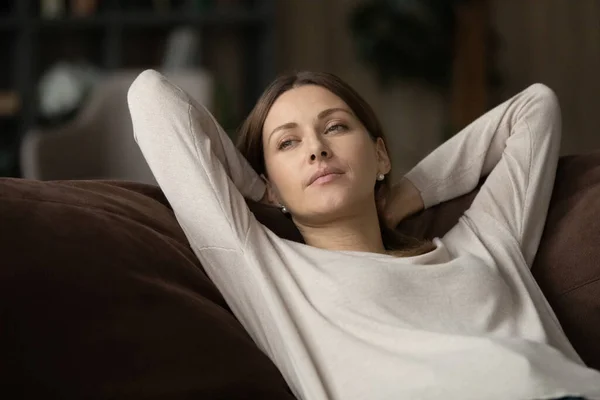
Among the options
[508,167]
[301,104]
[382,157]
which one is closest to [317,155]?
[301,104]

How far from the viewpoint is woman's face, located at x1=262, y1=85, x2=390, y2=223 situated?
56.3 inches

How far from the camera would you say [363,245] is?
1492 mm

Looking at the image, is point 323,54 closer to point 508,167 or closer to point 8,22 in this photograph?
point 8,22

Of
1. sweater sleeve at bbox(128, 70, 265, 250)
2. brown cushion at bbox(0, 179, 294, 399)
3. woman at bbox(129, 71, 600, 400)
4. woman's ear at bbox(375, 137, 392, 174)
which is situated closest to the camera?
brown cushion at bbox(0, 179, 294, 399)

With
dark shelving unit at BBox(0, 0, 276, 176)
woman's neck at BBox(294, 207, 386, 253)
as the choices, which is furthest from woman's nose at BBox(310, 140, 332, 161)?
dark shelving unit at BBox(0, 0, 276, 176)

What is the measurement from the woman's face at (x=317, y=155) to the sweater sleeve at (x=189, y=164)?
0.10m

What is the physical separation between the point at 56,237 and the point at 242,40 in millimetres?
3384

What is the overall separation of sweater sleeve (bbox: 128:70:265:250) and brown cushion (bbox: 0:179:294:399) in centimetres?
9

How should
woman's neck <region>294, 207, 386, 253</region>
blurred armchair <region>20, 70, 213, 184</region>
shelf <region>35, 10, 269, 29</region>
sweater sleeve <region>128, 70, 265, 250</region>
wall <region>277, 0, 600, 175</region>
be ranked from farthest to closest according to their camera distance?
wall <region>277, 0, 600, 175</region>, shelf <region>35, 10, 269, 29</region>, blurred armchair <region>20, 70, 213, 184</region>, woman's neck <region>294, 207, 386, 253</region>, sweater sleeve <region>128, 70, 265, 250</region>

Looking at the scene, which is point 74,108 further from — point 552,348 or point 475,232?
point 552,348

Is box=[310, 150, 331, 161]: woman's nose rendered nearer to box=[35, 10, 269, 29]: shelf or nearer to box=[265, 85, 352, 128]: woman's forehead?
box=[265, 85, 352, 128]: woman's forehead

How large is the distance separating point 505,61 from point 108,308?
3.80 metres

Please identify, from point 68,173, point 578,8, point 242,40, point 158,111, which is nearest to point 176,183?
point 158,111

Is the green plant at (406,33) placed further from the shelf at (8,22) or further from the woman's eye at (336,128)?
the woman's eye at (336,128)
